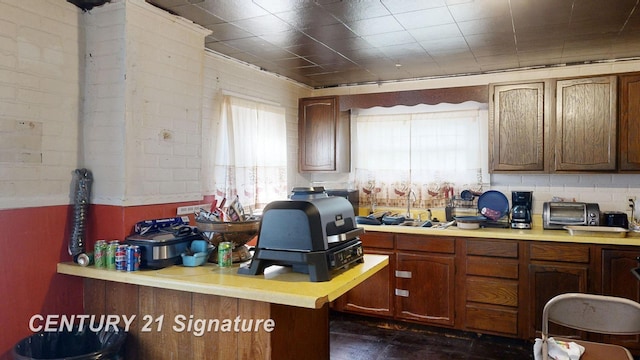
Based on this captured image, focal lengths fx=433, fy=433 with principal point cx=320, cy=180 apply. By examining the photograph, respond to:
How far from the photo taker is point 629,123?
343 centimetres

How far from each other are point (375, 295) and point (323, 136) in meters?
1.71

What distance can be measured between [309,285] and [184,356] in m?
0.79

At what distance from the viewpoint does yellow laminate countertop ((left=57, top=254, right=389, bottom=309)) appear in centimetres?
179

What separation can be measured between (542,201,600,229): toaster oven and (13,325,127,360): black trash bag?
3.28m

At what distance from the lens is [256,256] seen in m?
2.07

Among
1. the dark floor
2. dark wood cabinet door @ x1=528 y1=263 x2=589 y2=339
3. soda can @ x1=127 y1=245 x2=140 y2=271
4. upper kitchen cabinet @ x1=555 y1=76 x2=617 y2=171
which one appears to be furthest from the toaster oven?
soda can @ x1=127 y1=245 x2=140 y2=271

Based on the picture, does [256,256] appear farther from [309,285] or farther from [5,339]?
[5,339]

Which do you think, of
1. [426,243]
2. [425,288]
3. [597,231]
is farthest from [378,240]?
[597,231]

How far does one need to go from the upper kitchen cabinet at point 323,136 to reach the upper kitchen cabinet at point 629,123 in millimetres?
2455

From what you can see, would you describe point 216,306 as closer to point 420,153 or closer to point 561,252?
point 561,252

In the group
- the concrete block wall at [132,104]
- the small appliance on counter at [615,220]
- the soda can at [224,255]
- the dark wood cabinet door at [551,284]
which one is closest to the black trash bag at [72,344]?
the soda can at [224,255]

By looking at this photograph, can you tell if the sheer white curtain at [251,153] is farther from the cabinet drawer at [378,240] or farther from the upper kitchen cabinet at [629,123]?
the upper kitchen cabinet at [629,123]

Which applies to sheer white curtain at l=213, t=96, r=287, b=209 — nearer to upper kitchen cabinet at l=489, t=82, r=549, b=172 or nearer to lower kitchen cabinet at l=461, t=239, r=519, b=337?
lower kitchen cabinet at l=461, t=239, r=519, b=337

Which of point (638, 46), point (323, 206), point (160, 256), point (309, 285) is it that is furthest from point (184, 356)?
point (638, 46)
